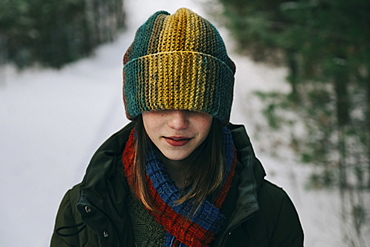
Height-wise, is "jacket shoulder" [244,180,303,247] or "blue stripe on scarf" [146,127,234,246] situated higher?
"blue stripe on scarf" [146,127,234,246]

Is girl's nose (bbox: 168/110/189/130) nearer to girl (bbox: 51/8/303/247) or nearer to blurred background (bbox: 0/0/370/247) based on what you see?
girl (bbox: 51/8/303/247)

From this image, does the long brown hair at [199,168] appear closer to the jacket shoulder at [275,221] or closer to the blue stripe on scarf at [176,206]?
the blue stripe on scarf at [176,206]

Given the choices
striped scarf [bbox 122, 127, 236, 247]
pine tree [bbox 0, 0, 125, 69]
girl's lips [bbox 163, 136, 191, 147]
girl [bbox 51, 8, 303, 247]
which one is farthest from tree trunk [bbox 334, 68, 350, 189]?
pine tree [bbox 0, 0, 125, 69]

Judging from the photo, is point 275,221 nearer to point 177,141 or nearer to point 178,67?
point 177,141

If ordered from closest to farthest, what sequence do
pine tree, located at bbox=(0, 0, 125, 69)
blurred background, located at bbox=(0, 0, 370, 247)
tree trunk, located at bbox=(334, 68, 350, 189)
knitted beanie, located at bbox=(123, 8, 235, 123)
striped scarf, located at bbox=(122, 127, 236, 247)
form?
1. knitted beanie, located at bbox=(123, 8, 235, 123)
2. striped scarf, located at bbox=(122, 127, 236, 247)
3. blurred background, located at bbox=(0, 0, 370, 247)
4. tree trunk, located at bbox=(334, 68, 350, 189)
5. pine tree, located at bbox=(0, 0, 125, 69)

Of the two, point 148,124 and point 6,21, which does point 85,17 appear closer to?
point 6,21

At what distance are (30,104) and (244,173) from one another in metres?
4.23

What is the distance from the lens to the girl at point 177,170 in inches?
58.1

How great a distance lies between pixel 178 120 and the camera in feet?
4.82

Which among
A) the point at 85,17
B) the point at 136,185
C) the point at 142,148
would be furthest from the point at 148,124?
the point at 85,17

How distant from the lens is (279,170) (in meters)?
6.39

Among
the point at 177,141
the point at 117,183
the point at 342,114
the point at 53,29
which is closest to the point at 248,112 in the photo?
the point at 342,114

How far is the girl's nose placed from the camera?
1.46 metres

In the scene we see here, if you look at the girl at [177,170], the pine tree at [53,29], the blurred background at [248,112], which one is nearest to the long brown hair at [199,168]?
the girl at [177,170]
